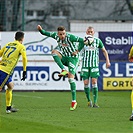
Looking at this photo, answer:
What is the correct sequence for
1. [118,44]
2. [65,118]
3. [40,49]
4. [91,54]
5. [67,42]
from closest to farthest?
[65,118]
[67,42]
[91,54]
[40,49]
[118,44]

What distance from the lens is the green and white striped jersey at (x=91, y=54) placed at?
17672 millimetres

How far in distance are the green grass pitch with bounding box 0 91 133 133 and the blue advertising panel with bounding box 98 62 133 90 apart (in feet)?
23.9

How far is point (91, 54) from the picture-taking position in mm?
17922

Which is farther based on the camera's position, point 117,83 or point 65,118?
point 117,83

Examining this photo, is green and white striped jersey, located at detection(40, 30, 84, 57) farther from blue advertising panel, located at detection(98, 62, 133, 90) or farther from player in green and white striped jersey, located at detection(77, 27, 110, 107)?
blue advertising panel, located at detection(98, 62, 133, 90)

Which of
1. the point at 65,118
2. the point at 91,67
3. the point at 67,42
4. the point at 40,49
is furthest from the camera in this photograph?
the point at 40,49

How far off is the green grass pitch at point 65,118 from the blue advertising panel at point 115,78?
23.9 feet

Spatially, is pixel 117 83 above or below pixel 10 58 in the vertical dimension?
below

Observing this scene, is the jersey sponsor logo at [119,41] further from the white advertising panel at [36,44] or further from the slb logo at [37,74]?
the slb logo at [37,74]

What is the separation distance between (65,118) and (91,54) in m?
4.34

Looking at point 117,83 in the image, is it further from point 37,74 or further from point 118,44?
point 37,74

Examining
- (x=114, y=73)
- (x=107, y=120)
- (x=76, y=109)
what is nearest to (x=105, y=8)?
(x=114, y=73)

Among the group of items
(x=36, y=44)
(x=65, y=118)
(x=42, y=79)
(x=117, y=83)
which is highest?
(x=36, y=44)

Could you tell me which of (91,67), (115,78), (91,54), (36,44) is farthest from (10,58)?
(115,78)
